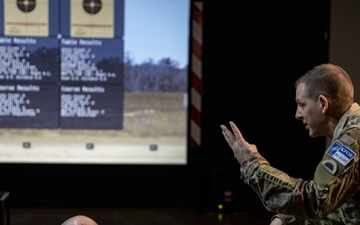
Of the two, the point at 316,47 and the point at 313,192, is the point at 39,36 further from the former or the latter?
the point at 313,192

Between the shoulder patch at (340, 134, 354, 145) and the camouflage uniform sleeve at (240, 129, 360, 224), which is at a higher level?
the shoulder patch at (340, 134, 354, 145)

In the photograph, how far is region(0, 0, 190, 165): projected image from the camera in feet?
17.2

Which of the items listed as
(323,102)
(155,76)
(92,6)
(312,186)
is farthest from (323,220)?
(92,6)

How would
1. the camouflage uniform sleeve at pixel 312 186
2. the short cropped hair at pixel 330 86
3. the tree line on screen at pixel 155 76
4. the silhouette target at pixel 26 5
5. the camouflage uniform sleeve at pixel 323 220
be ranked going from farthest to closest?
the tree line on screen at pixel 155 76 < the silhouette target at pixel 26 5 < the camouflage uniform sleeve at pixel 323 220 < the short cropped hair at pixel 330 86 < the camouflage uniform sleeve at pixel 312 186

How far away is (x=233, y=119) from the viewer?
532 cm

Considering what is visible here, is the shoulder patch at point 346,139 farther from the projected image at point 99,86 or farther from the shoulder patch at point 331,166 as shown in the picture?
the projected image at point 99,86

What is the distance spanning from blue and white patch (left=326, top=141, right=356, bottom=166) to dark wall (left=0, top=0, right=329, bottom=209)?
10.5 ft

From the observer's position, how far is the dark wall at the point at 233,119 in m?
5.22

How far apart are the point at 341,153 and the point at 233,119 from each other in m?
3.26

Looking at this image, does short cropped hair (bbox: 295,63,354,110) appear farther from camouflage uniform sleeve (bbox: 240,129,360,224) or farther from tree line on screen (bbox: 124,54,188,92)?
tree line on screen (bbox: 124,54,188,92)

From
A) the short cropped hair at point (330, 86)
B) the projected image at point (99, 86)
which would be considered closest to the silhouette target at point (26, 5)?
the projected image at point (99, 86)

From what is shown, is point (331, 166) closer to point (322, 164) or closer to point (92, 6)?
point (322, 164)

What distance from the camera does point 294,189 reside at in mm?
2064

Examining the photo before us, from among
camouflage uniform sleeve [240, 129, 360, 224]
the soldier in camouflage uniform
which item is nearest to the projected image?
the soldier in camouflage uniform
